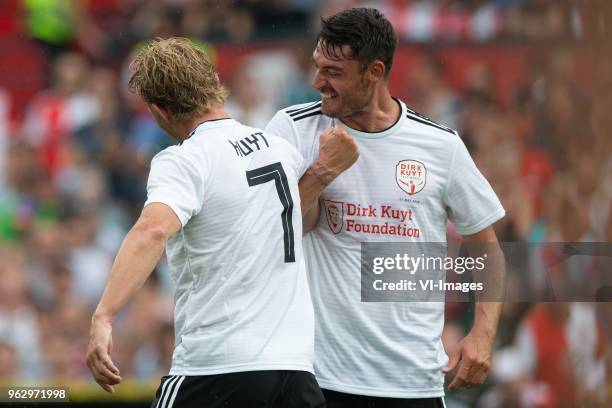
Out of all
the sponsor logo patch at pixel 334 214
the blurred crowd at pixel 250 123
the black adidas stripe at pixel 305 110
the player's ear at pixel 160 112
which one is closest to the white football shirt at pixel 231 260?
the player's ear at pixel 160 112

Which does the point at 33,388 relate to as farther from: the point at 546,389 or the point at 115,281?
the point at 115,281

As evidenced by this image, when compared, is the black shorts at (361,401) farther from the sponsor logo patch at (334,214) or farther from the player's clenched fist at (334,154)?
the player's clenched fist at (334,154)

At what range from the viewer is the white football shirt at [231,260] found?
3.30 m

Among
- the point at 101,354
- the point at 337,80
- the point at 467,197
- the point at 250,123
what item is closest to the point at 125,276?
the point at 101,354

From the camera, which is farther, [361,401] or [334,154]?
[361,401]

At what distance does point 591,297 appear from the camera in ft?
23.3

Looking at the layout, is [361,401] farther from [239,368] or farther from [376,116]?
[376,116]

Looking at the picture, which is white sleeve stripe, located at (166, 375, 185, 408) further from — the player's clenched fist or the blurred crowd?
the blurred crowd

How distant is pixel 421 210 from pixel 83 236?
15.2ft

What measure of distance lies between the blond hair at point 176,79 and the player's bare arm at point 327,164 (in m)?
0.52

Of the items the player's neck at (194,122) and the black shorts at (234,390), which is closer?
the black shorts at (234,390)

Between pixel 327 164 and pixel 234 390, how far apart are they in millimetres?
950

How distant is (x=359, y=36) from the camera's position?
406cm

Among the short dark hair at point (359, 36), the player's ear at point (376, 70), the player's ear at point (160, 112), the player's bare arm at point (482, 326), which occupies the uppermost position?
the short dark hair at point (359, 36)
